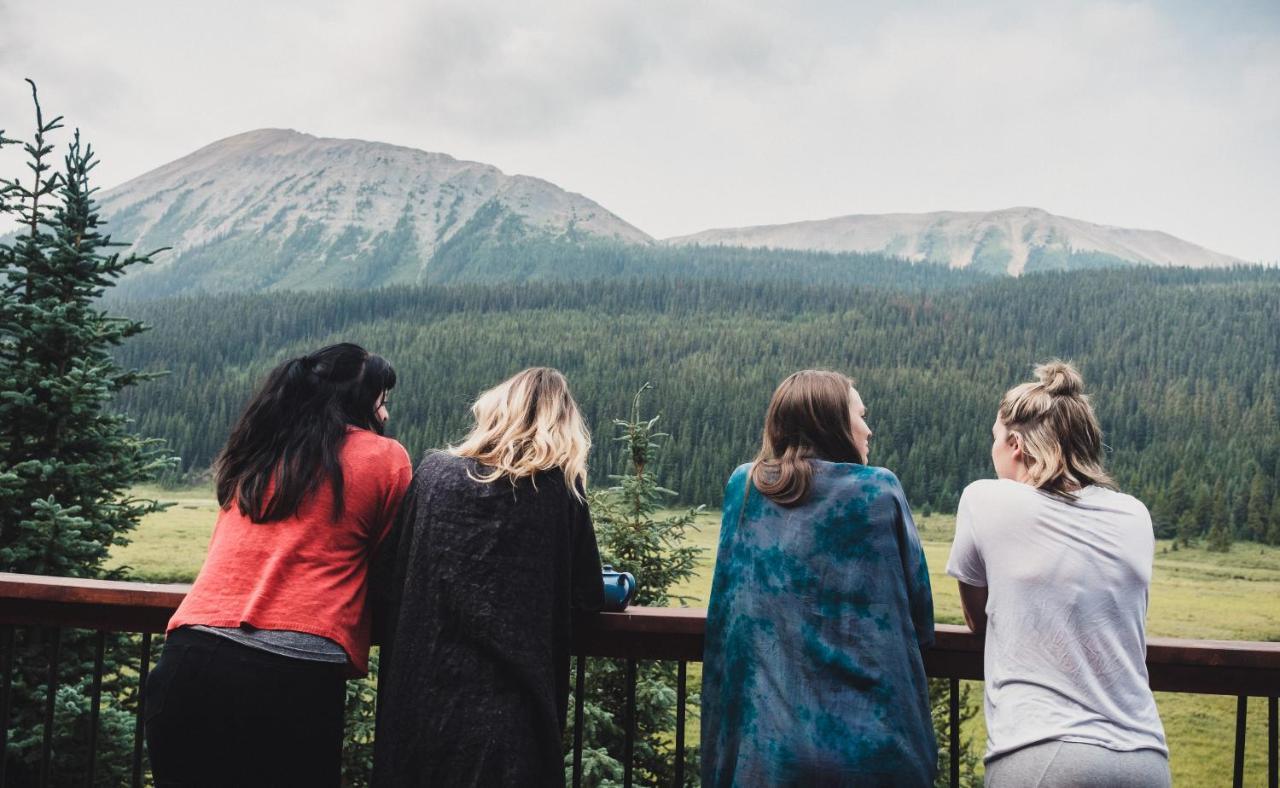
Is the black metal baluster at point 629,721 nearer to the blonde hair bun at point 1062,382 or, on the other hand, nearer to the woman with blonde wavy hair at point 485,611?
the woman with blonde wavy hair at point 485,611

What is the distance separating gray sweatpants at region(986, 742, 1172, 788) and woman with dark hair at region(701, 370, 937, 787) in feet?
0.93

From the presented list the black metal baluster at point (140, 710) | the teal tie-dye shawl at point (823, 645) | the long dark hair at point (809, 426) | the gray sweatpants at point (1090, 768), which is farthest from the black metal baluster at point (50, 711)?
the gray sweatpants at point (1090, 768)

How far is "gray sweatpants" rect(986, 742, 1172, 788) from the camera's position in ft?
7.64

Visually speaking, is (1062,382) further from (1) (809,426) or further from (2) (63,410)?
(2) (63,410)

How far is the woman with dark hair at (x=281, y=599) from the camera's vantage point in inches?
99.2

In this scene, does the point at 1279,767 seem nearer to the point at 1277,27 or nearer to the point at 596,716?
the point at 596,716

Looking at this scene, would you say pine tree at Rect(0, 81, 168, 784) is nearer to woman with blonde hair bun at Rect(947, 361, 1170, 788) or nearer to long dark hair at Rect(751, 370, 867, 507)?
long dark hair at Rect(751, 370, 867, 507)

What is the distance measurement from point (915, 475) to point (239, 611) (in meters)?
106

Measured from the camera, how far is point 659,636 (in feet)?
9.62

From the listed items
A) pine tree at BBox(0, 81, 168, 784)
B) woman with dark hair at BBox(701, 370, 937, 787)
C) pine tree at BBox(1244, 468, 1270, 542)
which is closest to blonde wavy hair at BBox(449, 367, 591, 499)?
woman with dark hair at BBox(701, 370, 937, 787)

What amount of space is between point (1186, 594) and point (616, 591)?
8262 cm

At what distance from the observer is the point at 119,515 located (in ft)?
39.2

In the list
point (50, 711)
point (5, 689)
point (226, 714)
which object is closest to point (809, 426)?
point (226, 714)

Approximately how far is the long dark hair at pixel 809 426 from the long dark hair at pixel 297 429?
1362mm
